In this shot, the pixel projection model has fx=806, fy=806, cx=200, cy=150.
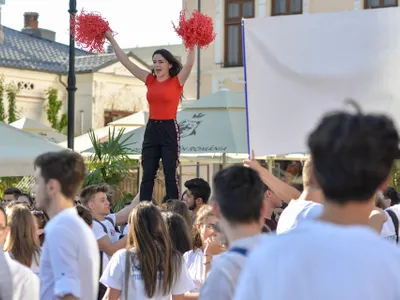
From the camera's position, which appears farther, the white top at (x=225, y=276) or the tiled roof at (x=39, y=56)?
the tiled roof at (x=39, y=56)

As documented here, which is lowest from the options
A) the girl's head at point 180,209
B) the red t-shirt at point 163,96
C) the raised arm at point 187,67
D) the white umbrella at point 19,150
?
the girl's head at point 180,209

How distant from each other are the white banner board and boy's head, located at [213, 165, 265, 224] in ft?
8.69

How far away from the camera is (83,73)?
31.7 meters

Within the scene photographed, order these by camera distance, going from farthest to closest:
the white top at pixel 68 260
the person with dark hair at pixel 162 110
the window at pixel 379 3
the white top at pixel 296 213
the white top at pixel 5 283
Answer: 1. the window at pixel 379 3
2. the person with dark hair at pixel 162 110
3. the white top at pixel 296 213
4. the white top at pixel 5 283
5. the white top at pixel 68 260

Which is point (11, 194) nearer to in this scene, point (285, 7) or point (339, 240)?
point (339, 240)

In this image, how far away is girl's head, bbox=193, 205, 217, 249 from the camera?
17.6ft

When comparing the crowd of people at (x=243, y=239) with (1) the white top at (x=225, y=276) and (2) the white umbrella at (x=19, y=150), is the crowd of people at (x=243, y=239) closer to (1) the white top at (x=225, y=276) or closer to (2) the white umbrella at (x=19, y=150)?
(1) the white top at (x=225, y=276)

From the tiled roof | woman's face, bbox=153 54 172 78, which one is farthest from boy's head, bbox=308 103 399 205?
the tiled roof

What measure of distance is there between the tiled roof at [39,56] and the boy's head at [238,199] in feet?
88.1

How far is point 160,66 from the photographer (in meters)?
6.95

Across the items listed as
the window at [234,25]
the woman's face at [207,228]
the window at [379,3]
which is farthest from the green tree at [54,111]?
the woman's face at [207,228]

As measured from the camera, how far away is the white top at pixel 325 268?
195 cm

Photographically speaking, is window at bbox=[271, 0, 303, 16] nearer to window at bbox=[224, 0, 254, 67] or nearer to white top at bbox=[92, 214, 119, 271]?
window at bbox=[224, 0, 254, 67]

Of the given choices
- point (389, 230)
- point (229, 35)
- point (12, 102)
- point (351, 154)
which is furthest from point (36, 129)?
point (351, 154)
